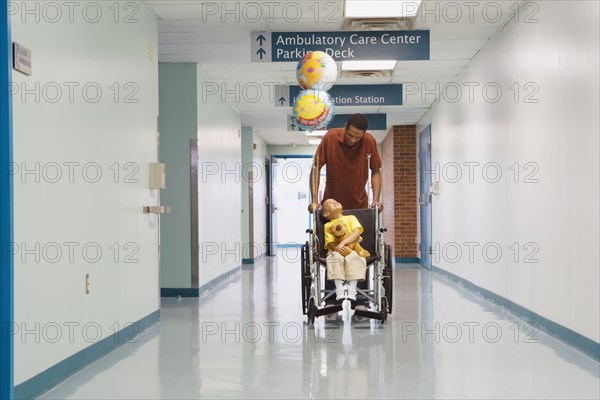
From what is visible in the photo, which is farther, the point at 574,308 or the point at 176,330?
the point at 176,330

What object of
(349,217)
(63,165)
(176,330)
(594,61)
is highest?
(594,61)

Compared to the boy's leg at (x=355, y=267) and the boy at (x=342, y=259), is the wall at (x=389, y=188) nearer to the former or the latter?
the boy at (x=342, y=259)

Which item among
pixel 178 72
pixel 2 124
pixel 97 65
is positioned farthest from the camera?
pixel 178 72

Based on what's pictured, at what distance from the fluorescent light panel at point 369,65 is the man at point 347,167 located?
2.53m

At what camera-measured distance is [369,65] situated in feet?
27.8

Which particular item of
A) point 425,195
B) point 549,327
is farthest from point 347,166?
point 425,195

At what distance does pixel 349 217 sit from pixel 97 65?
217 centimetres

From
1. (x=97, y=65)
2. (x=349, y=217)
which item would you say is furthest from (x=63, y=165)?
(x=349, y=217)

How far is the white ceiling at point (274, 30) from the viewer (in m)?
6.08

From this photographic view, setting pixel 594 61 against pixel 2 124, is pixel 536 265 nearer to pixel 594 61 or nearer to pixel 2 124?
pixel 594 61

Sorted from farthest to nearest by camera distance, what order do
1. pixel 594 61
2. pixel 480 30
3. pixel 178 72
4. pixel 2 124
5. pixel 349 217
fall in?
1. pixel 178 72
2. pixel 480 30
3. pixel 349 217
4. pixel 594 61
5. pixel 2 124

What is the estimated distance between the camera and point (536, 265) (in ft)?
18.6

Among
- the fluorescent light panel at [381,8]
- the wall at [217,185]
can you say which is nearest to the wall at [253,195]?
the wall at [217,185]

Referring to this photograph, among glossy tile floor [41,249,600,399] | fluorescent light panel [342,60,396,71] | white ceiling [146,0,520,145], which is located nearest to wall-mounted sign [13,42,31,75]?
glossy tile floor [41,249,600,399]
